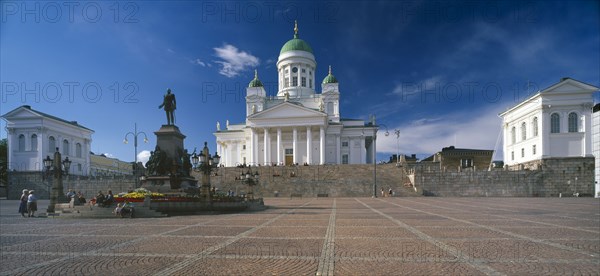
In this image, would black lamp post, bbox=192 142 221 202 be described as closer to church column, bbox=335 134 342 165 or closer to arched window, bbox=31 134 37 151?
church column, bbox=335 134 342 165

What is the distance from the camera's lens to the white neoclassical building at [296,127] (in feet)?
232

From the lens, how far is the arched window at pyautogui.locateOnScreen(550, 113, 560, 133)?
53000 mm

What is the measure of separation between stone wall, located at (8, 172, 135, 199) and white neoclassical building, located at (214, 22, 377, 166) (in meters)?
26.0

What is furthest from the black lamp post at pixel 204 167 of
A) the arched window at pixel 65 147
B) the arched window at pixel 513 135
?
the arched window at pixel 65 147

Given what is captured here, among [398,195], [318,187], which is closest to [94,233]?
[318,187]

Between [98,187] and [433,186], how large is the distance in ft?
153

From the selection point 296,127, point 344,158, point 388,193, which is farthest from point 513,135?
point 296,127

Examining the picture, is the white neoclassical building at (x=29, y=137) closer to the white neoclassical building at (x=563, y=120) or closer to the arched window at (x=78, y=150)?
the arched window at (x=78, y=150)

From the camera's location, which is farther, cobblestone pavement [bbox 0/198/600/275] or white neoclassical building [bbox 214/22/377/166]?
white neoclassical building [bbox 214/22/377/166]

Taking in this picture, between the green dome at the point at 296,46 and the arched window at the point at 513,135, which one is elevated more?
the green dome at the point at 296,46

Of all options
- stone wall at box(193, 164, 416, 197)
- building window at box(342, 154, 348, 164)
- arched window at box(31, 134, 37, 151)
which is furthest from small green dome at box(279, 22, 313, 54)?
arched window at box(31, 134, 37, 151)

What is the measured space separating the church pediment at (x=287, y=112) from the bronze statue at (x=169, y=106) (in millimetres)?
45611

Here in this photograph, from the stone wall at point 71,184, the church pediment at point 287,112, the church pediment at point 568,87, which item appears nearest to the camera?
the stone wall at point 71,184

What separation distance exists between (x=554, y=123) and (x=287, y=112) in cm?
4393
